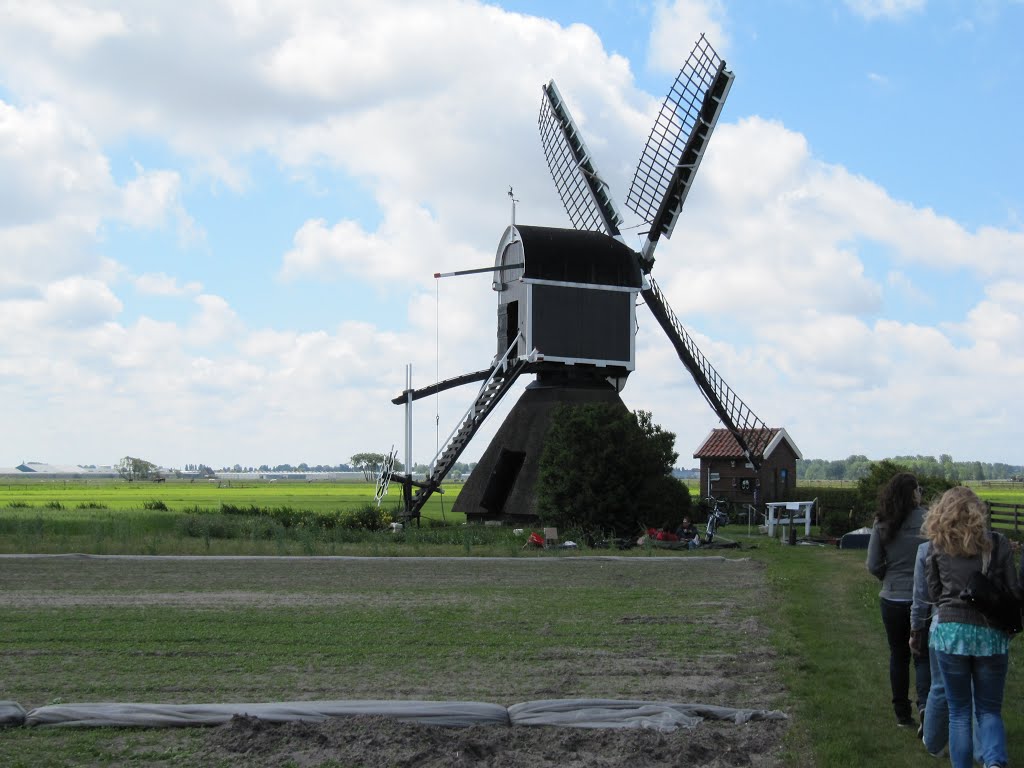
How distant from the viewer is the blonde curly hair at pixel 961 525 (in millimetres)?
Result: 6504

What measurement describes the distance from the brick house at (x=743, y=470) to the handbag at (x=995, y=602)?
33.8 meters

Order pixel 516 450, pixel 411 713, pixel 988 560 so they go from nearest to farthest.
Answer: pixel 988 560, pixel 411 713, pixel 516 450

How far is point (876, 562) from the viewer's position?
26.8 ft

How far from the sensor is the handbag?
6375 mm

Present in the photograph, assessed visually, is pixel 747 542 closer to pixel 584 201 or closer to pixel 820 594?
pixel 820 594

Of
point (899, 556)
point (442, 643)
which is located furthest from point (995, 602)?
point (442, 643)

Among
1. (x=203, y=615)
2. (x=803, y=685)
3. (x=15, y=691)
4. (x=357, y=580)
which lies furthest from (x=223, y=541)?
(x=803, y=685)

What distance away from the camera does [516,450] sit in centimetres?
3375

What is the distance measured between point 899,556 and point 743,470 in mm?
33648

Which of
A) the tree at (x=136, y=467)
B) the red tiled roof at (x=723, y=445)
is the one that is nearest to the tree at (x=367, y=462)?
the tree at (x=136, y=467)

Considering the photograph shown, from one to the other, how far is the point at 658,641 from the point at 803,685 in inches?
93.8

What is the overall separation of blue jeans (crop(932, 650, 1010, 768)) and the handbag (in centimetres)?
24

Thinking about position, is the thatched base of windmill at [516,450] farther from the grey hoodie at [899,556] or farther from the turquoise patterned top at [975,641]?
the turquoise patterned top at [975,641]

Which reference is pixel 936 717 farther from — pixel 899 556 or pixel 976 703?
pixel 899 556
